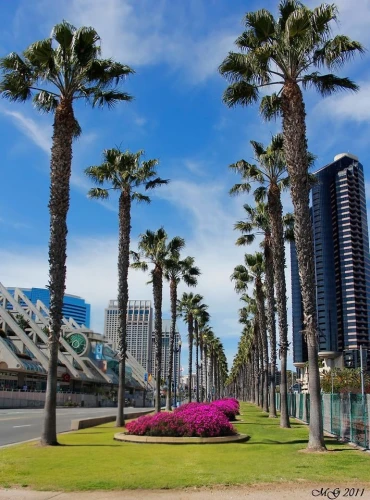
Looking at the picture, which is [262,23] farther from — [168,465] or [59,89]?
[168,465]

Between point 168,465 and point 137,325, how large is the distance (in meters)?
110

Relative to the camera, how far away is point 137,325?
395 ft

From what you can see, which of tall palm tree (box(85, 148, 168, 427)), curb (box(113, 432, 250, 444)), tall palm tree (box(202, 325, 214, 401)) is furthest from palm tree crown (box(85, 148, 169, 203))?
tall palm tree (box(202, 325, 214, 401))

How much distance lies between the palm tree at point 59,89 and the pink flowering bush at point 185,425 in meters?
3.19

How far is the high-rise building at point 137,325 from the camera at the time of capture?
116669 mm

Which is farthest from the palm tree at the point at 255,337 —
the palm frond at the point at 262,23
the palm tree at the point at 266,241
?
the palm frond at the point at 262,23

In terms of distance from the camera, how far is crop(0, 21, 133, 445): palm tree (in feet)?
57.0

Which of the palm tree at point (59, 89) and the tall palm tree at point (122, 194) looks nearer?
the palm tree at point (59, 89)

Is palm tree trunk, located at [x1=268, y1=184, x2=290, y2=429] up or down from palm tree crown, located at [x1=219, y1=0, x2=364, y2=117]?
down

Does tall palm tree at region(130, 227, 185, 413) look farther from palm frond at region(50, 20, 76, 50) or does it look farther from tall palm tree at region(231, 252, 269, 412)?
palm frond at region(50, 20, 76, 50)

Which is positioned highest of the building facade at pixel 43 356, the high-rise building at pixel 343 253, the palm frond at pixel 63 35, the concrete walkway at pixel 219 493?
the high-rise building at pixel 343 253

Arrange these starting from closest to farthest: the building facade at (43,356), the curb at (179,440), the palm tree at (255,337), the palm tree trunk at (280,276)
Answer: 1. the curb at (179,440)
2. the palm tree trunk at (280,276)
3. the palm tree at (255,337)
4. the building facade at (43,356)

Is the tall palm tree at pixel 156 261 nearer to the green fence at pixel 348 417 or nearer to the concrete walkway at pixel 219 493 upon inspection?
the green fence at pixel 348 417

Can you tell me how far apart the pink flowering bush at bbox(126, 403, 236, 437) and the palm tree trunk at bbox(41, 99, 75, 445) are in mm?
3047
